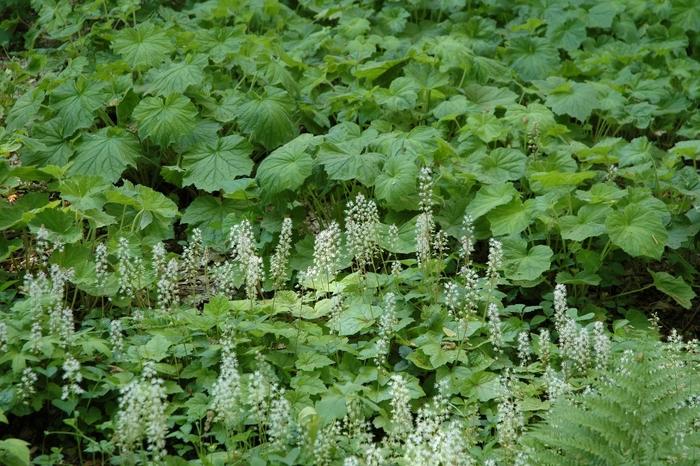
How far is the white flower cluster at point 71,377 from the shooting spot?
138 inches

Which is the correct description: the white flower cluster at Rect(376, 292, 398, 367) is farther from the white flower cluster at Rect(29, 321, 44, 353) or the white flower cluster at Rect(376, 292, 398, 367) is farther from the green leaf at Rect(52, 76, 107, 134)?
the green leaf at Rect(52, 76, 107, 134)

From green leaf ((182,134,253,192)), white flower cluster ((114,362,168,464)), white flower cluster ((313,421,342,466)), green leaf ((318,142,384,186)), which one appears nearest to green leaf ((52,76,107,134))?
green leaf ((182,134,253,192))

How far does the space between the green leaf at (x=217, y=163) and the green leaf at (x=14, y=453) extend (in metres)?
2.45

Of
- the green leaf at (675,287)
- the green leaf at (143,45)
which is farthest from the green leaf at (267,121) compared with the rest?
the green leaf at (675,287)

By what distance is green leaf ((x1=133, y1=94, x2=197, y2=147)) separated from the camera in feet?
18.6

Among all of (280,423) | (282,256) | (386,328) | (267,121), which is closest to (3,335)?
(280,423)

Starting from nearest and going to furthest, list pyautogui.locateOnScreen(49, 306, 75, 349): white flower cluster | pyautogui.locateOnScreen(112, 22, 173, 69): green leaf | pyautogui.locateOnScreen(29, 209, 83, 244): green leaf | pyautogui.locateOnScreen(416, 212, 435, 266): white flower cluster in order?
pyautogui.locateOnScreen(49, 306, 75, 349): white flower cluster, pyautogui.locateOnScreen(416, 212, 435, 266): white flower cluster, pyautogui.locateOnScreen(29, 209, 83, 244): green leaf, pyautogui.locateOnScreen(112, 22, 173, 69): green leaf

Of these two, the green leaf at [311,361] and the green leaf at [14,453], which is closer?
the green leaf at [14,453]

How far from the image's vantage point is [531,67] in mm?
7188

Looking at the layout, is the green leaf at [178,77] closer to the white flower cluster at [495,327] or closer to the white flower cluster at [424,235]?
the white flower cluster at [424,235]

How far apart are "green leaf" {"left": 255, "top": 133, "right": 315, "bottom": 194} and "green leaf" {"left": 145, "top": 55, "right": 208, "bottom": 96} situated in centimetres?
92

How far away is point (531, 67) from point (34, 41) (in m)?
4.45

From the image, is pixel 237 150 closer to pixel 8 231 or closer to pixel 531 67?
pixel 8 231

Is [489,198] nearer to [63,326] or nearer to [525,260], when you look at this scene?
[525,260]
